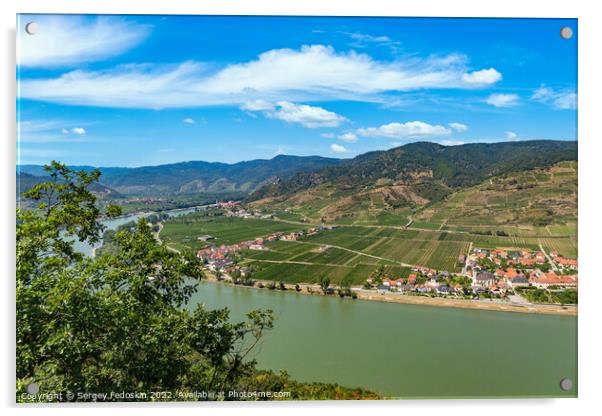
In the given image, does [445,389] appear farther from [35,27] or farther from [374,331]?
[35,27]

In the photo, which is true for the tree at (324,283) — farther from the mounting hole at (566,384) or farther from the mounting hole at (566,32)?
the mounting hole at (566,32)

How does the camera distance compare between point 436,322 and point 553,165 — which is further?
point 436,322

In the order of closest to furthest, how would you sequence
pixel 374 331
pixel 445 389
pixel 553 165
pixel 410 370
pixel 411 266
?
pixel 445 389, pixel 410 370, pixel 553 165, pixel 374 331, pixel 411 266

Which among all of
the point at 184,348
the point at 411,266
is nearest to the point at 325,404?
the point at 184,348

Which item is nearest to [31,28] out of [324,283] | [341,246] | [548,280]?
[341,246]

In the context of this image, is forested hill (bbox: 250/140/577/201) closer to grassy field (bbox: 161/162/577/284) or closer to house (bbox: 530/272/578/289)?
grassy field (bbox: 161/162/577/284)

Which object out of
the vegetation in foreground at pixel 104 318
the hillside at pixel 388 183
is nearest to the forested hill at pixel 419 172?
the hillside at pixel 388 183
